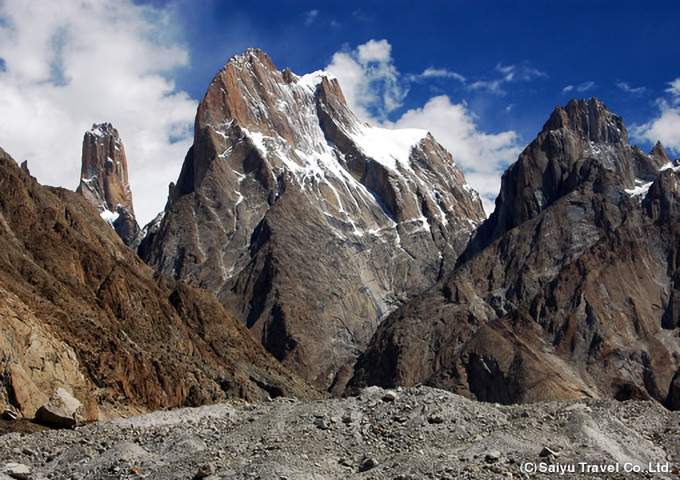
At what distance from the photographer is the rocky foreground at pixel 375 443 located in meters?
27.4

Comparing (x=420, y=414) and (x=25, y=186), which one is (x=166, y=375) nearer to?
(x=25, y=186)

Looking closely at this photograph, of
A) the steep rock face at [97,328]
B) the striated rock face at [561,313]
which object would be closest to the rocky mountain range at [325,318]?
the steep rock face at [97,328]

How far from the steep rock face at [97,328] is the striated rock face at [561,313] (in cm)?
4897

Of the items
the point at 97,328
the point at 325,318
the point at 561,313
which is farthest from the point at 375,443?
the point at 325,318

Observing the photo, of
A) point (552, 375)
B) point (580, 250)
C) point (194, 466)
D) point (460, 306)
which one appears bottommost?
point (194, 466)

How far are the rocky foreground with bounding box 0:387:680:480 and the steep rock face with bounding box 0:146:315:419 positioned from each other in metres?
16.0

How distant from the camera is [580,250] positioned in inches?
→ 7136

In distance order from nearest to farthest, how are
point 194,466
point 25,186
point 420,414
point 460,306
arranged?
point 194,466
point 420,414
point 25,186
point 460,306

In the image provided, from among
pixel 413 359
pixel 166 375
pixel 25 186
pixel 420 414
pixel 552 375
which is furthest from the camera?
pixel 413 359

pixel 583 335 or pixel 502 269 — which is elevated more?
pixel 502 269

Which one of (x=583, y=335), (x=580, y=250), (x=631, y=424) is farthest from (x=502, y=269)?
(x=631, y=424)

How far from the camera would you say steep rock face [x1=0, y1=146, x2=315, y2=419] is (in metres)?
52.8

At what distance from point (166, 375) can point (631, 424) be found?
46127mm

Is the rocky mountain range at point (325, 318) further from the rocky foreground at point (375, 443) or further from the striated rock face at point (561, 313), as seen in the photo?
the rocky foreground at point (375, 443)
